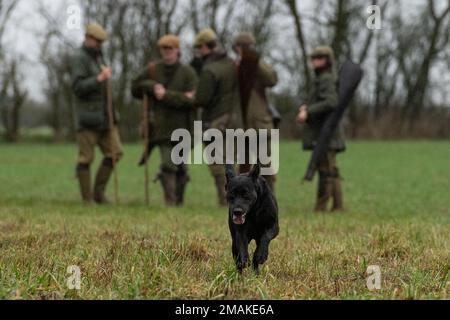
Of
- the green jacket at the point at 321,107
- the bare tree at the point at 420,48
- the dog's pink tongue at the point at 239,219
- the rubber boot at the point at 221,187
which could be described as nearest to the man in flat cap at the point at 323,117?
the green jacket at the point at 321,107

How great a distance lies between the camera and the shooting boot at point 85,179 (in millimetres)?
9938

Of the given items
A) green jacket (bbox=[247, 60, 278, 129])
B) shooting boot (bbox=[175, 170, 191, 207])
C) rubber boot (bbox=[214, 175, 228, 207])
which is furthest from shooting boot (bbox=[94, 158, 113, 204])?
green jacket (bbox=[247, 60, 278, 129])

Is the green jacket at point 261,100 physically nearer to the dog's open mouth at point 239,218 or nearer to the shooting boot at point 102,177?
the shooting boot at point 102,177

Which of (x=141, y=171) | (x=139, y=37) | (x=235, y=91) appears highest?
(x=139, y=37)

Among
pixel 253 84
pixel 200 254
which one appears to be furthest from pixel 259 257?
pixel 253 84

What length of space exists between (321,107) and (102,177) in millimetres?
3378

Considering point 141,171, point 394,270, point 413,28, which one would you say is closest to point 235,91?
point 394,270

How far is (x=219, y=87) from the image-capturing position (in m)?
9.13

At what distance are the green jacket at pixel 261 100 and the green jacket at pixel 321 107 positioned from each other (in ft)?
1.76

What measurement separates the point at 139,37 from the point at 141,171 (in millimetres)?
23051

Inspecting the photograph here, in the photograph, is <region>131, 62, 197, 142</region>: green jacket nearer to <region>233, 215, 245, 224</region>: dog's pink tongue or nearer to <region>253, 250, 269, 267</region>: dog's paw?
<region>253, 250, 269, 267</region>: dog's paw

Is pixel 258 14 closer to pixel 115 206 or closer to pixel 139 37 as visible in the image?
pixel 139 37
